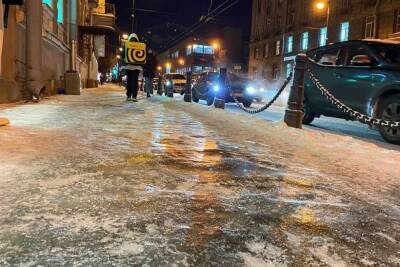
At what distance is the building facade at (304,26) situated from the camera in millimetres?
30688

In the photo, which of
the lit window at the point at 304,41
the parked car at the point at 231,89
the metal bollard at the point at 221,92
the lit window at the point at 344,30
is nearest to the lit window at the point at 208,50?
the lit window at the point at 304,41

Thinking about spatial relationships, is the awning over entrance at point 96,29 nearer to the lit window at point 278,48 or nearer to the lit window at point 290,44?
the lit window at point 290,44

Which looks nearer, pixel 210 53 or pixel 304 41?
pixel 304 41

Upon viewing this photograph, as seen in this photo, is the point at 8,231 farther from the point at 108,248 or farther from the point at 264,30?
the point at 264,30

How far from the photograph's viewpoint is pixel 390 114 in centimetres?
685

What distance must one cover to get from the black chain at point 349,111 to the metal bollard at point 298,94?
0.19 metres

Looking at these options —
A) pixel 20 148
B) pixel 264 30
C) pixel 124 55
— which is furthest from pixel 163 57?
pixel 20 148

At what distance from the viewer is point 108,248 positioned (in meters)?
2.24

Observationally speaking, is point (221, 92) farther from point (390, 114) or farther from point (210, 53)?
point (210, 53)

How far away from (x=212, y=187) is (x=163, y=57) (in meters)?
109

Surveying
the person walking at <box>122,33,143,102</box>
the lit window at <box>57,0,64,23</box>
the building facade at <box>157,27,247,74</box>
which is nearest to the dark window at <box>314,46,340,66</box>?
the person walking at <box>122,33,143,102</box>

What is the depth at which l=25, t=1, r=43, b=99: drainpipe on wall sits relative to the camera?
11.9 m

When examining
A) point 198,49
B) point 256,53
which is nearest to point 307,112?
point 256,53

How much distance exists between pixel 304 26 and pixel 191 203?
40571 mm
